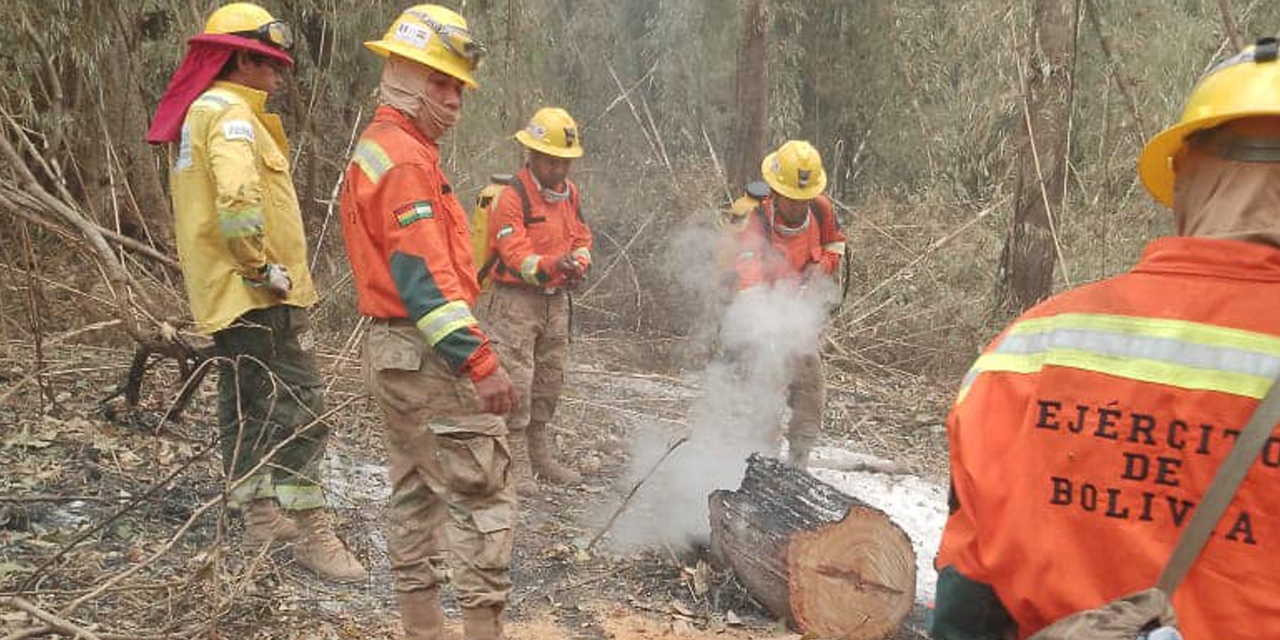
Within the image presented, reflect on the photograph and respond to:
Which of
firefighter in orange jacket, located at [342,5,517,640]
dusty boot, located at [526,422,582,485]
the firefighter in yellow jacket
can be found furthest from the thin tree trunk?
firefighter in orange jacket, located at [342,5,517,640]

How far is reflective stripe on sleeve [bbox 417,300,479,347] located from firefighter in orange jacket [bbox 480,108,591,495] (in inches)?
101

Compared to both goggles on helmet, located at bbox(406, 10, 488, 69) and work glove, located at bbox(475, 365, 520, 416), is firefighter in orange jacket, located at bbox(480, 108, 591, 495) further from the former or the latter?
work glove, located at bbox(475, 365, 520, 416)

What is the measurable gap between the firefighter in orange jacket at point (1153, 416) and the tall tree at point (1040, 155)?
637cm

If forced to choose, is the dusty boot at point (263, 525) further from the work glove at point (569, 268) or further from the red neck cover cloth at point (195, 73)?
the work glove at point (569, 268)

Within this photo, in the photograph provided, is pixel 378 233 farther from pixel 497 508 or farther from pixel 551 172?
pixel 551 172

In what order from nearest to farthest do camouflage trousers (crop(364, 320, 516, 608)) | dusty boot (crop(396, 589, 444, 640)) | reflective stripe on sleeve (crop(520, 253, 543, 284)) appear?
camouflage trousers (crop(364, 320, 516, 608)) → dusty boot (crop(396, 589, 444, 640)) → reflective stripe on sleeve (crop(520, 253, 543, 284))

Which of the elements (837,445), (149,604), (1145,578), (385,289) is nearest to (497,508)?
(385,289)

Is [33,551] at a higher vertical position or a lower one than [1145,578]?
lower

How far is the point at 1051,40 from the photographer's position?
317 inches

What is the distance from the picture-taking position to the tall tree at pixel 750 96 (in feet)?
36.7

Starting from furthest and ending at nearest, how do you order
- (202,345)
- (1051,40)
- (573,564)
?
(1051,40), (202,345), (573,564)

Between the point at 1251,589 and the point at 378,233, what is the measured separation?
105 inches

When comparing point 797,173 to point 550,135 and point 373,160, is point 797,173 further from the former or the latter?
point 373,160

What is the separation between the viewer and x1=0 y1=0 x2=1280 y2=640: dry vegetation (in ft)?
13.8
